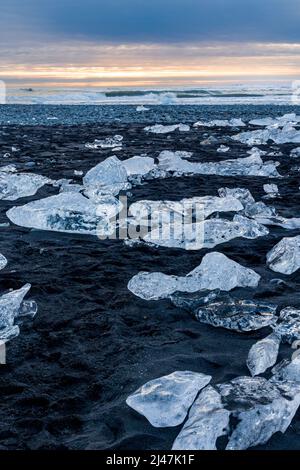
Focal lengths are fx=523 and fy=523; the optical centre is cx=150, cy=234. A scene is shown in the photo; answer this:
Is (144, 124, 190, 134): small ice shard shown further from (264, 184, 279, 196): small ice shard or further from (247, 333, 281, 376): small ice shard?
(247, 333, 281, 376): small ice shard

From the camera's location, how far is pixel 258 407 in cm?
235

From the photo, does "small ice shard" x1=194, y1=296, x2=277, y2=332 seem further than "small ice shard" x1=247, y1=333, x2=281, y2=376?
Yes

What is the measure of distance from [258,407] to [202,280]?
5.23ft

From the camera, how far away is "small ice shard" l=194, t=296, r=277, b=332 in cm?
324

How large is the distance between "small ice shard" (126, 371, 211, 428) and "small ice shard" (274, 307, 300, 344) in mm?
657

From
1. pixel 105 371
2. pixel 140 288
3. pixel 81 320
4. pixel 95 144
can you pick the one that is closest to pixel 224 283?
pixel 140 288

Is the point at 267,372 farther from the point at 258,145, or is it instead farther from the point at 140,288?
the point at 258,145

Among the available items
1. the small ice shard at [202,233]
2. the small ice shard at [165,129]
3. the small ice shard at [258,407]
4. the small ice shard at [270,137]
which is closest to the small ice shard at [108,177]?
the small ice shard at [202,233]

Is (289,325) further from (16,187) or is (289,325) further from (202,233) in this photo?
(16,187)

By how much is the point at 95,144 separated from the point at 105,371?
395 inches

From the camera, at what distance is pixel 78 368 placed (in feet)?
9.23

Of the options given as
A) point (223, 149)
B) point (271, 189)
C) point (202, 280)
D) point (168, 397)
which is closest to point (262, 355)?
point (168, 397)

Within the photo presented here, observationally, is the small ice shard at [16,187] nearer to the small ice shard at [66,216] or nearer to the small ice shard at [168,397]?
the small ice shard at [66,216]

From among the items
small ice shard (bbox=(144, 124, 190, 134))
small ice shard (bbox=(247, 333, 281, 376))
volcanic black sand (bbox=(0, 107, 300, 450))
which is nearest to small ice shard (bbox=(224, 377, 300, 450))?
volcanic black sand (bbox=(0, 107, 300, 450))
